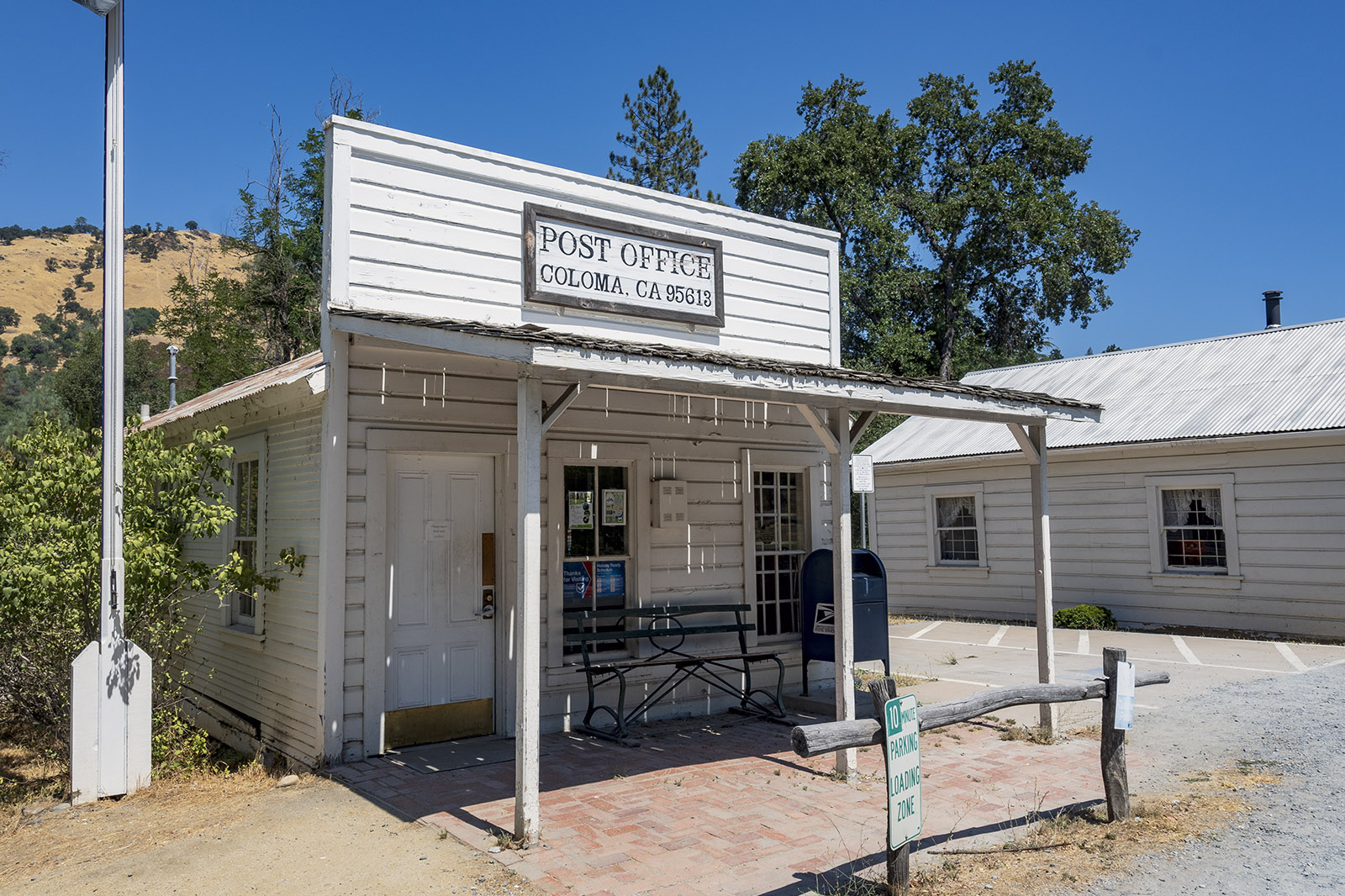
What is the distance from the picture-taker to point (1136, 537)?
581 inches

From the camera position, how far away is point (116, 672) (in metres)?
6.09

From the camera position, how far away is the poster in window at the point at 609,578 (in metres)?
8.19

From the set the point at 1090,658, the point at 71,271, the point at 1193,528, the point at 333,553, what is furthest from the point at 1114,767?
the point at 71,271

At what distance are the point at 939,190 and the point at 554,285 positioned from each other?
87.9 ft

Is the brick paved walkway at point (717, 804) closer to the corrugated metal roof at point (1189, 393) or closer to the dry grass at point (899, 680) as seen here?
the dry grass at point (899, 680)

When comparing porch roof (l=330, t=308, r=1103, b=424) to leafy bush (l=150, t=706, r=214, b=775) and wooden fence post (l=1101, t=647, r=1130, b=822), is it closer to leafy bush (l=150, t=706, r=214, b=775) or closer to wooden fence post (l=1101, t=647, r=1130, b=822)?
wooden fence post (l=1101, t=647, r=1130, b=822)

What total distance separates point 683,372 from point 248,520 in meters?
4.96

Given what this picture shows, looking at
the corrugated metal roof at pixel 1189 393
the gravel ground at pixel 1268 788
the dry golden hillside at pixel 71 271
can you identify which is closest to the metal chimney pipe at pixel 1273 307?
the corrugated metal roof at pixel 1189 393

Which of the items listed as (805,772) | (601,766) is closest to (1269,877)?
(805,772)

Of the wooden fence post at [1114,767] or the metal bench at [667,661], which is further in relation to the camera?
the metal bench at [667,661]

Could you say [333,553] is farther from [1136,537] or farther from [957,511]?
[957,511]

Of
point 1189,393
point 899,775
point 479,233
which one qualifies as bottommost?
point 899,775

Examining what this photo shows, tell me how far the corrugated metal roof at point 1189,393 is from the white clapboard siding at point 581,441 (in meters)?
6.41

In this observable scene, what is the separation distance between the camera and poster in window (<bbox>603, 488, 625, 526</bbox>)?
825cm
